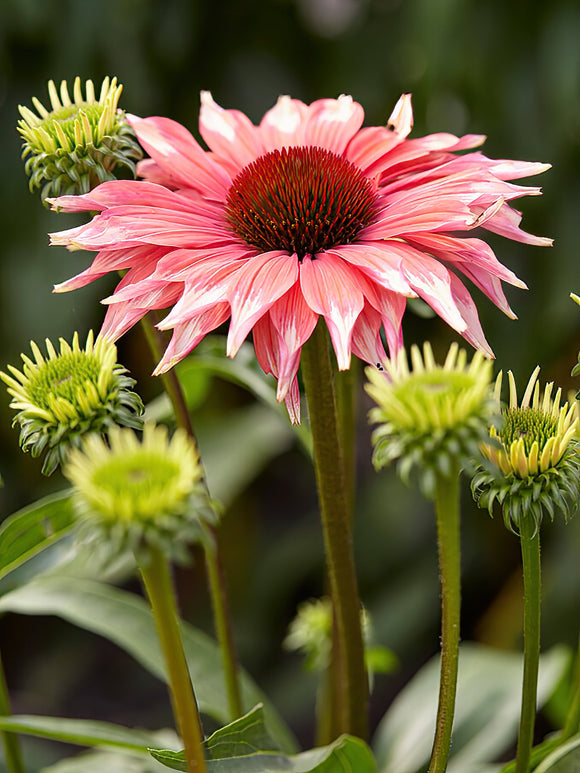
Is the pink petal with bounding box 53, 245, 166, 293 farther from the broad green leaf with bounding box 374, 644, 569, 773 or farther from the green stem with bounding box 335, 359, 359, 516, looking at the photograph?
the broad green leaf with bounding box 374, 644, 569, 773

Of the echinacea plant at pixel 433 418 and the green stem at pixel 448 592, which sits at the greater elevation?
the echinacea plant at pixel 433 418

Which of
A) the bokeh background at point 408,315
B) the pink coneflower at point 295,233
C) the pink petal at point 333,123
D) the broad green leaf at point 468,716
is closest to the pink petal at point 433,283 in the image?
the pink coneflower at point 295,233

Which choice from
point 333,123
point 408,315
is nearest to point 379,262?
point 333,123

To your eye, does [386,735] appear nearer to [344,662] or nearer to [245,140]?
[344,662]

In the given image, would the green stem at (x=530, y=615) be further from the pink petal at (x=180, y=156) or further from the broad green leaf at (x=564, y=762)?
the pink petal at (x=180, y=156)

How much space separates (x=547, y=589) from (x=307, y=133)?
0.55 m

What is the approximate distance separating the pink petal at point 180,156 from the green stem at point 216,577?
6 centimetres

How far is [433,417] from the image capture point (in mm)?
182

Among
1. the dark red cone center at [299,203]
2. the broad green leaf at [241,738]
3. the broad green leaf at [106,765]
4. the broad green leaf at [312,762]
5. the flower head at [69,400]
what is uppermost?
the dark red cone center at [299,203]

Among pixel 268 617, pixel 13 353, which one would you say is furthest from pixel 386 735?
pixel 13 353

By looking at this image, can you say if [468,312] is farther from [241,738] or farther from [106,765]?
[106,765]

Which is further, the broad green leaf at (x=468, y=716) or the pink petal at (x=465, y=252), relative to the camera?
the broad green leaf at (x=468, y=716)

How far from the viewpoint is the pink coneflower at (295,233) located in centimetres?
25

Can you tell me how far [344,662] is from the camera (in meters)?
0.32
